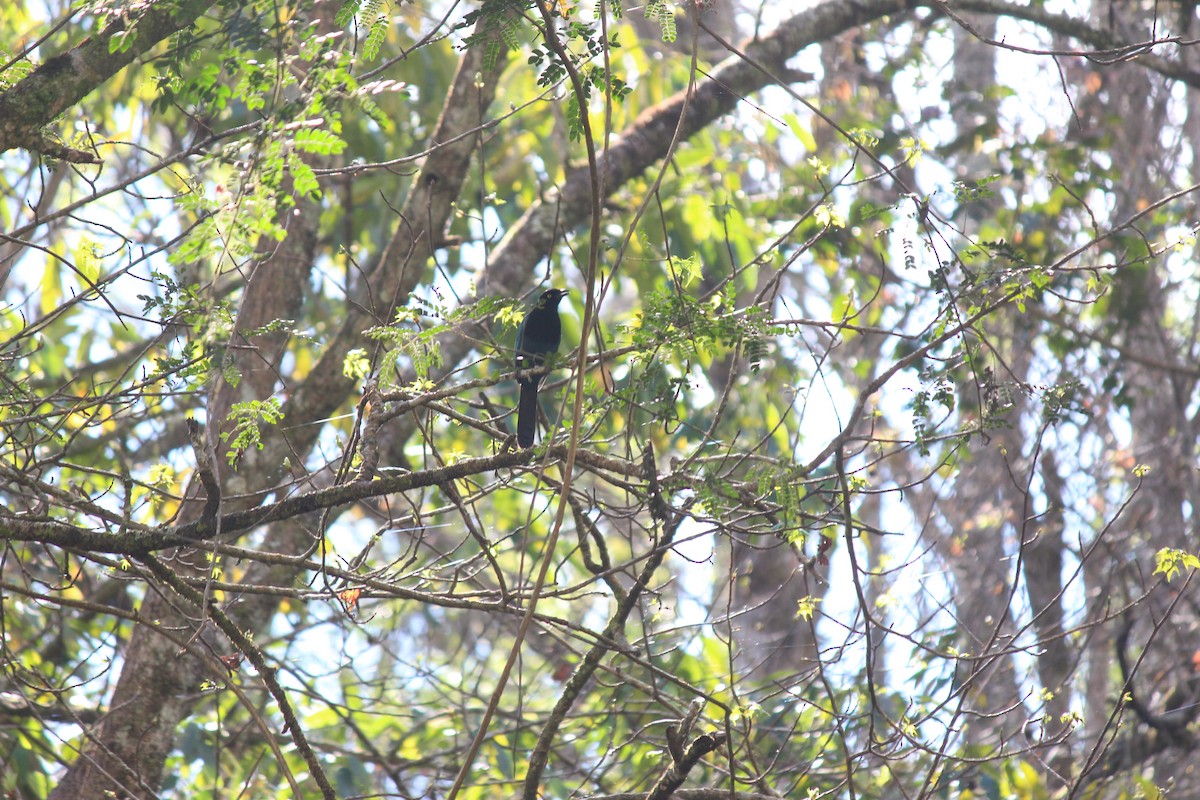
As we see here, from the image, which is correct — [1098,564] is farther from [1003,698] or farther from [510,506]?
[510,506]

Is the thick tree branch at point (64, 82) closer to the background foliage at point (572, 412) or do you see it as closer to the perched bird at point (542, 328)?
the background foliage at point (572, 412)

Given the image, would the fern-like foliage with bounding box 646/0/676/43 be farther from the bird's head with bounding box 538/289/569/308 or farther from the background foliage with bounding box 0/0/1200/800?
the bird's head with bounding box 538/289/569/308

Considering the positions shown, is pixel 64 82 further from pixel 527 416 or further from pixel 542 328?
pixel 542 328

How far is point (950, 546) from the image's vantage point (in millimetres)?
8383

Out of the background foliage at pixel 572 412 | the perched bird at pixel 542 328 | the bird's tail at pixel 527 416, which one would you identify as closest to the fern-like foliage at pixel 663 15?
the background foliage at pixel 572 412

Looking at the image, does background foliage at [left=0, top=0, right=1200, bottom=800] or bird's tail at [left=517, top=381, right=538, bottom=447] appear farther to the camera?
bird's tail at [left=517, top=381, right=538, bottom=447]

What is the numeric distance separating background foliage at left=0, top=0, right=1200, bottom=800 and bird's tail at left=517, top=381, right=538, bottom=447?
15 centimetres

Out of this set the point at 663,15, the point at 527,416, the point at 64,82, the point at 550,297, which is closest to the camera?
the point at 663,15

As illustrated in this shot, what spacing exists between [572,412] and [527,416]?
41.6 inches

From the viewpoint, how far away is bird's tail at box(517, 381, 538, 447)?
4.33 meters

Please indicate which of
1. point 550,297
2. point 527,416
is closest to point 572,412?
point 527,416

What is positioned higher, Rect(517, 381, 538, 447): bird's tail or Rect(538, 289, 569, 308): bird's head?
Rect(538, 289, 569, 308): bird's head

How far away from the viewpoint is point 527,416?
445 centimetres

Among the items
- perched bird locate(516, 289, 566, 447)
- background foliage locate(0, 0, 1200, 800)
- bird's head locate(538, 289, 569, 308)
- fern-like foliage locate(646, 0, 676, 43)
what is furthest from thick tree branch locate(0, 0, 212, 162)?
bird's head locate(538, 289, 569, 308)
